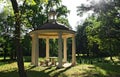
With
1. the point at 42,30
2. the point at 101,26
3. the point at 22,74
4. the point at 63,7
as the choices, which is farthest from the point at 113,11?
the point at 63,7

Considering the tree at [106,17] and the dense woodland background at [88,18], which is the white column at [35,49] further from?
the tree at [106,17]

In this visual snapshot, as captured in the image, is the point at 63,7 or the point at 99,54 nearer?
the point at 63,7

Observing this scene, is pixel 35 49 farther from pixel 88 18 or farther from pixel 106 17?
Result: pixel 88 18

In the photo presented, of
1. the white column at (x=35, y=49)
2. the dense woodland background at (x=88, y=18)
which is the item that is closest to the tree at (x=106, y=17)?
the dense woodland background at (x=88, y=18)

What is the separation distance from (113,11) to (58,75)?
14.4 m

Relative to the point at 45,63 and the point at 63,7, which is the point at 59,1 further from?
the point at 45,63

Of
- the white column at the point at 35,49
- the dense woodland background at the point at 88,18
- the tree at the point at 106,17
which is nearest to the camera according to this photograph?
the dense woodland background at the point at 88,18

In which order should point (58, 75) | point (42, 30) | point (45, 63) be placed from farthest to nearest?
point (45, 63) < point (42, 30) < point (58, 75)

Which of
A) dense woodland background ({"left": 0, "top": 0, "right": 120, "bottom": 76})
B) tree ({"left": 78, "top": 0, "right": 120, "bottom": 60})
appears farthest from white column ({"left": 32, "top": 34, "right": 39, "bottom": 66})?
tree ({"left": 78, "top": 0, "right": 120, "bottom": 60})

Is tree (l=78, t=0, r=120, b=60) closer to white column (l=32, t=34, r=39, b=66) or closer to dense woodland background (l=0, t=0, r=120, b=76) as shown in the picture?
dense woodland background (l=0, t=0, r=120, b=76)

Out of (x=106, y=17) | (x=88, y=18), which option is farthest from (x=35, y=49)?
(x=88, y=18)

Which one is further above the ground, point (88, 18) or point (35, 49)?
point (88, 18)

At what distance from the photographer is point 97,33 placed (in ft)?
121

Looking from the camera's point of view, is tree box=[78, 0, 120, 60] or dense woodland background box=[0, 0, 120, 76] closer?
dense woodland background box=[0, 0, 120, 76]
